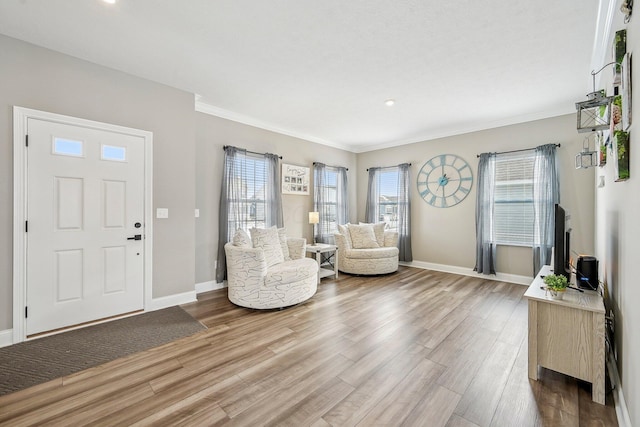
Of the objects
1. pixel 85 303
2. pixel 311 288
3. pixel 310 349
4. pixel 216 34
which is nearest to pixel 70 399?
pixel 85 303

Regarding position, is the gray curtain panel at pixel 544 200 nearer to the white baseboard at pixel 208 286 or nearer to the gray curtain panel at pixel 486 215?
the gray curtain panel at pixel 486 215

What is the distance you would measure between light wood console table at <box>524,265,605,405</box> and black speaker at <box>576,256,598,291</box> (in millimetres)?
136

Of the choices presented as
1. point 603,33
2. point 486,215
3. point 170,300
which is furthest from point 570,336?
point 170,300

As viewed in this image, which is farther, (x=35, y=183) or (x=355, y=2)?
(x=35, y=183)

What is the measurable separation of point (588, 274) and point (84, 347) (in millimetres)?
4325

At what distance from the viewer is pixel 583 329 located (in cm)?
181

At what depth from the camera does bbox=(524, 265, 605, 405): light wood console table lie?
1732 mm

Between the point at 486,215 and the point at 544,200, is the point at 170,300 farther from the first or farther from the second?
the point at 544,200

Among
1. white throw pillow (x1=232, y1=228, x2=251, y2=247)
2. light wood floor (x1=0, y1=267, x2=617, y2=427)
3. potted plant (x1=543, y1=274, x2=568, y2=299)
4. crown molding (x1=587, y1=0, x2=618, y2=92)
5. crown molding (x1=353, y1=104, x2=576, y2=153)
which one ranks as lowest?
light wood floor (x1=0, y1=267, x2=617, y2=427)

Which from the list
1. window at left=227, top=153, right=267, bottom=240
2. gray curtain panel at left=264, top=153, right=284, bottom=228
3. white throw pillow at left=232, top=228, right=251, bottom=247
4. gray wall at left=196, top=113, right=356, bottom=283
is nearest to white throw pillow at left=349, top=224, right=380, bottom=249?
gray wall at left=196, top=113, right=356, bottom=283

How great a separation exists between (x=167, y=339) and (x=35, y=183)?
1.92 m

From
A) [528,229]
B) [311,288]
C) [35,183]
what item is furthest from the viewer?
[528,229]

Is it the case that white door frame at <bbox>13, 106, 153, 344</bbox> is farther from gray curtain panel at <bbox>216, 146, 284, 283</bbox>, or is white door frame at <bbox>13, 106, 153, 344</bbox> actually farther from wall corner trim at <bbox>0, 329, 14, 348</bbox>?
gray curtain panel at <bbox>216, 146, 284, 283</bbox>

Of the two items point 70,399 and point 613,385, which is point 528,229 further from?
point 70,399
